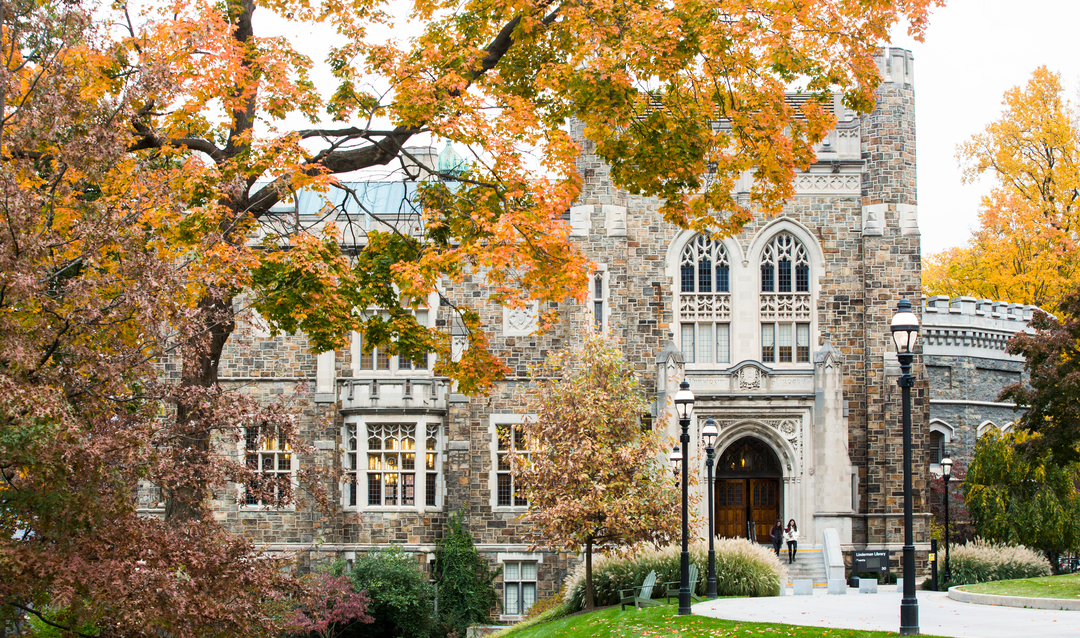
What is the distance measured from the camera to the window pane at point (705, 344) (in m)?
29.8

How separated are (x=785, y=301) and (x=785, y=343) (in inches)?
45.7

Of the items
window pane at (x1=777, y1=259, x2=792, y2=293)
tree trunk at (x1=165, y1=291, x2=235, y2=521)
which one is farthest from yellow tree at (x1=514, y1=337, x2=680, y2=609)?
tree trunk at (x1=165, y1=291, x2=235, y2=521)

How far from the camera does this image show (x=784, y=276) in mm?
30219

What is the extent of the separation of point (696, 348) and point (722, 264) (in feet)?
8.17

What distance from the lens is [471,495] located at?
2920 cm

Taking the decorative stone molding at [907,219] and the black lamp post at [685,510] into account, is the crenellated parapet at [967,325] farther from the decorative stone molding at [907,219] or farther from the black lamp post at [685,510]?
the black lamp post at [685,510]

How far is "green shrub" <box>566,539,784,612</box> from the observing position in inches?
940

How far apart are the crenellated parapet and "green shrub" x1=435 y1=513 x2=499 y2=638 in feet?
Answer: 54.1

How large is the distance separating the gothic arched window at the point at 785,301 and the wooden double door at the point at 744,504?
142 inches

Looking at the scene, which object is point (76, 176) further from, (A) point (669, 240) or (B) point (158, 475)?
(A) point (669, 240)

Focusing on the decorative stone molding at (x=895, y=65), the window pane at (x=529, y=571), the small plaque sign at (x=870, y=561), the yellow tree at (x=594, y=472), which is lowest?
the window pane at (x=529, y=571)

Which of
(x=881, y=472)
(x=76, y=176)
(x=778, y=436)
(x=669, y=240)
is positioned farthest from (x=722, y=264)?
(x=76, y=176)

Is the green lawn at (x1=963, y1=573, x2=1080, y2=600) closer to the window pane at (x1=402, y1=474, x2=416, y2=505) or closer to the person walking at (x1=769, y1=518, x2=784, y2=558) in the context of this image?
the person walking at (x1=769, y1=518, x2=784, y2=558)

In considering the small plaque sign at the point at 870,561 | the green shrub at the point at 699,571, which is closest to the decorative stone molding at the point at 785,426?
the small plaque sign at the point at 870,561
